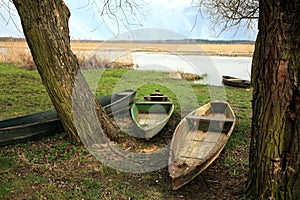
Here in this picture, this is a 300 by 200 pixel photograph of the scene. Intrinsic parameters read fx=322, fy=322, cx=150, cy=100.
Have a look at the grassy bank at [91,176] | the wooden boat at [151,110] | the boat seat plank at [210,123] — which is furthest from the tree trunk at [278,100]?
the wooden boat at [151,110]

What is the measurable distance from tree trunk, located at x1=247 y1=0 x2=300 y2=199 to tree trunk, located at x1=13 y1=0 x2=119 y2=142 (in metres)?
2.56

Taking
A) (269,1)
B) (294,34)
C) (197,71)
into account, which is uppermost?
(269,1)

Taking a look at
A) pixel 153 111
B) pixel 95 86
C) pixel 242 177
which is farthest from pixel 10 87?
pixel 242 177

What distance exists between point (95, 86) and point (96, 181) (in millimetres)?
6416

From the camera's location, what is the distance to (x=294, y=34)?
267cm

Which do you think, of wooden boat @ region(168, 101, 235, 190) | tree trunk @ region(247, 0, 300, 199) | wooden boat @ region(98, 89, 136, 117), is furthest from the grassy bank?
wooden boat @ region(98, 89, 136, 117)

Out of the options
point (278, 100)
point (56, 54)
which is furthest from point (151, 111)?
point (278, 100)

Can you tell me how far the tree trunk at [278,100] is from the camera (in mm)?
2686

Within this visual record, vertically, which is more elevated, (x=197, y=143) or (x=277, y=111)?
(x=277, y=111)

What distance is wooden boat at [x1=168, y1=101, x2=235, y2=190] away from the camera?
3.42 metres

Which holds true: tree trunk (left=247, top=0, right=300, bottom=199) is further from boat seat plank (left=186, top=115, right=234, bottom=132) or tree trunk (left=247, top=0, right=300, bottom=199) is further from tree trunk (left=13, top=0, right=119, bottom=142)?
tree trunk (left=13, top=0, right=119, bottom=142)

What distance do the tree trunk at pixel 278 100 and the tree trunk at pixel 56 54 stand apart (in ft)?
8.39

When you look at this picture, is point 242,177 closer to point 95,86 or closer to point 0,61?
point 95,86

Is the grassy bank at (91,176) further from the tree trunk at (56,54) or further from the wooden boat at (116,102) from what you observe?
the wooden boat at (116,102)
